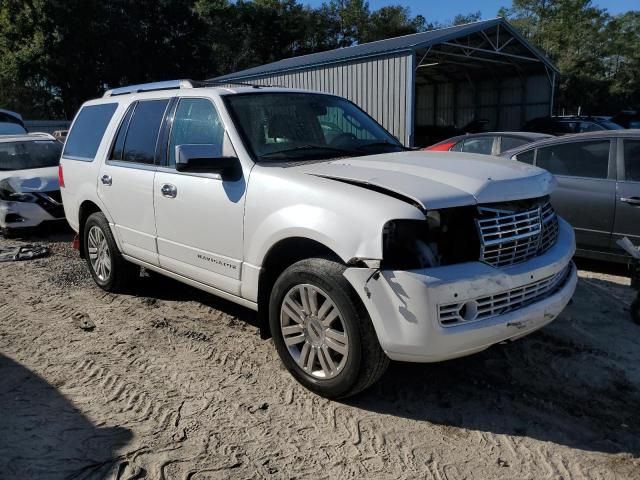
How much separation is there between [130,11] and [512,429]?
40.7 m

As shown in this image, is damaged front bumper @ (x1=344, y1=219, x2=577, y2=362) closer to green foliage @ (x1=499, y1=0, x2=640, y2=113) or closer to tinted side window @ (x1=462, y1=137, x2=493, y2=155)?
tinted side window @ (x1=462, y1=137, x2=493, y2=155)

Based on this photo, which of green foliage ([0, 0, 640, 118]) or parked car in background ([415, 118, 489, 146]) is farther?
green foliage ([0, 0, 640, 118])

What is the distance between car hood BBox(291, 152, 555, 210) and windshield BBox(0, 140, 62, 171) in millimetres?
7401

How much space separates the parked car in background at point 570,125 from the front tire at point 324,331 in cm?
1390

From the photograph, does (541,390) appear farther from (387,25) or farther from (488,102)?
Result: (387,25)

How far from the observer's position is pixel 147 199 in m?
4.59

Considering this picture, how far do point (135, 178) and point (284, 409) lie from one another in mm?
2465

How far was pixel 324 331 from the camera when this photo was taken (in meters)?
3.28

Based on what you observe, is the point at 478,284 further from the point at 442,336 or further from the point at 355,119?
the point at 355,119

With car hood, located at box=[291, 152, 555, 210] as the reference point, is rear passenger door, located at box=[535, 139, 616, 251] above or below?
below

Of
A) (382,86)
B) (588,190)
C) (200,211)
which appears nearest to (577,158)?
(588,190)

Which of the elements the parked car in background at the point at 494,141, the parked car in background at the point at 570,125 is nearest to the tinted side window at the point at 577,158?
the parked car in background at the point at 494,141

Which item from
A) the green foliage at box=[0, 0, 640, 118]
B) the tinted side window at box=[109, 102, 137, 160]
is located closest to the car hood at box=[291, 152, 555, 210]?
the tinted side window at box=[109, 102, 137, 160]

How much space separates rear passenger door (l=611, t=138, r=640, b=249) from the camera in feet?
18.2
